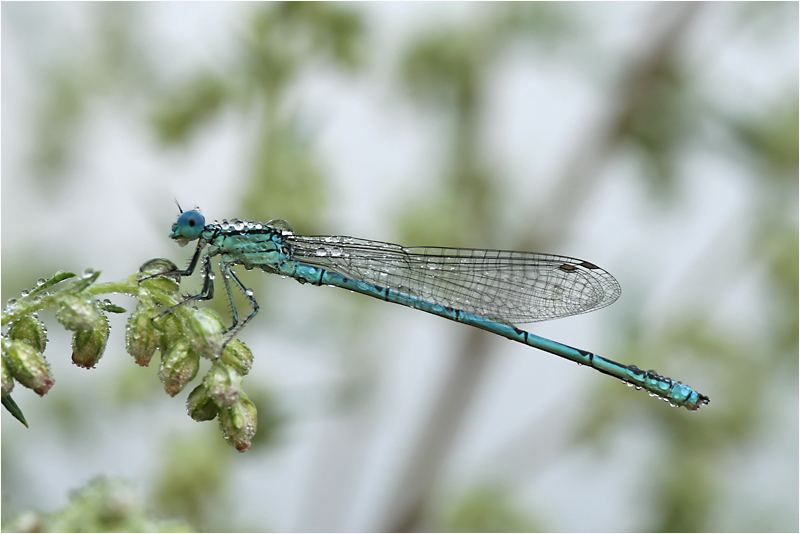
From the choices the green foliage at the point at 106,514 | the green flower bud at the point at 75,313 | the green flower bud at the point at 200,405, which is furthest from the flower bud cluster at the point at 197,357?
the green foliage at the point at 106,514

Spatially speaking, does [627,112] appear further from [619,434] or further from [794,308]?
[619,434]

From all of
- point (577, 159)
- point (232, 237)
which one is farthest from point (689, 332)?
point (232, 237)

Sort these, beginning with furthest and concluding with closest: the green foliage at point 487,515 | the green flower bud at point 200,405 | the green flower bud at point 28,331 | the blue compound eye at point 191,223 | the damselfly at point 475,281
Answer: the green foliage at point 487,515
the damselfly at point 475,281
the blue compound eye at point 191,223
the green flower bud at point 200,405
the green flower bud at point 28,331

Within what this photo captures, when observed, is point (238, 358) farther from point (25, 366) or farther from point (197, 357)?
point (25, 366)

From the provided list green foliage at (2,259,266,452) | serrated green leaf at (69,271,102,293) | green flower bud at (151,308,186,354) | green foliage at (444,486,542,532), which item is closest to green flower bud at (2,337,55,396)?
green foliage at (2,259,266,452)

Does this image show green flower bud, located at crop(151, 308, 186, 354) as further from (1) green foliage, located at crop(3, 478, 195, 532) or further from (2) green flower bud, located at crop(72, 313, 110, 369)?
(1) green foliage, located at crop(3, 478, 195, 532)

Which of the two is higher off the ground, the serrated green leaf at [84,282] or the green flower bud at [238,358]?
the green flower bud at [238,358]

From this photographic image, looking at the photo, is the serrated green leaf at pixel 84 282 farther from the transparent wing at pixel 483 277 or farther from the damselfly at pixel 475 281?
the transparent wing at pixel 483 277
